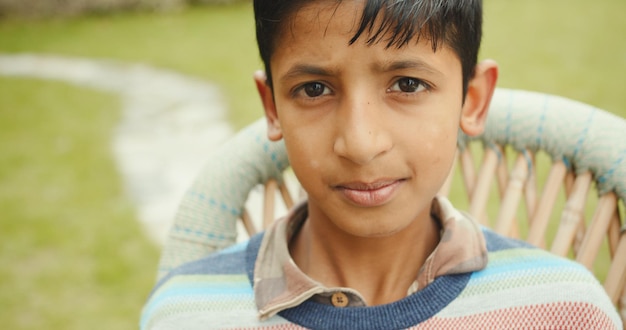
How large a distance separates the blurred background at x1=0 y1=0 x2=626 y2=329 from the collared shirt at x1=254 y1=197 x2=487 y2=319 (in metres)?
1.88

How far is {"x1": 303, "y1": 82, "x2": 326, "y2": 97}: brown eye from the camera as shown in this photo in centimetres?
117

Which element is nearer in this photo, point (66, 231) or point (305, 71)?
point (305, 71)

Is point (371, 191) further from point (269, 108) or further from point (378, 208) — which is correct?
point (269, 108)

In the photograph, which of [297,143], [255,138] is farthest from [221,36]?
[297,143]

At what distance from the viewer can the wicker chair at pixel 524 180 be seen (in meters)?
1.43

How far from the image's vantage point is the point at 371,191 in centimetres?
116

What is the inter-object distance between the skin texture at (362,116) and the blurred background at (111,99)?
210cm

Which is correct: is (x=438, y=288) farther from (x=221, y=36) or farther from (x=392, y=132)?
(x=221, y=36)

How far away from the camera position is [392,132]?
113 centimetres

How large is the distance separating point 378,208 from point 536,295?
34 cm

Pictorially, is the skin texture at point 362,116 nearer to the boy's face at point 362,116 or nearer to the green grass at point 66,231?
the boy's face at point 362,116

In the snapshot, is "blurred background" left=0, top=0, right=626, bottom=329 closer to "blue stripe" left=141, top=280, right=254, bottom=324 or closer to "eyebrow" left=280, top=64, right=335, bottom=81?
"blue stripe" left=141, top=280, right=254, bottom=324

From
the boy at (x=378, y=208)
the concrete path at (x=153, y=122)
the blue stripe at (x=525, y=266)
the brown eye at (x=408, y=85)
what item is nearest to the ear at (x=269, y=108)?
the boy at (x=378, y=208)

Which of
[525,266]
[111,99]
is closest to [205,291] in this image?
[525,266]
